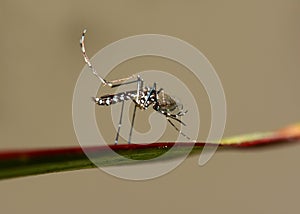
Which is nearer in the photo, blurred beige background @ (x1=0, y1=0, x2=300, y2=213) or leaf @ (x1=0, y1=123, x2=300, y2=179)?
leaf @ (x1=0, y1=123, x2=300, y2=179)

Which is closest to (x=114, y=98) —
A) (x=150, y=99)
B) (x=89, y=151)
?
(x=150, y=99)

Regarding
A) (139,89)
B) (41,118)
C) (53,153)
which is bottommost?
(53,153)

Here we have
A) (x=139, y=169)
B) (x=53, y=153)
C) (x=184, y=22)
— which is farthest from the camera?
(x=184, y=22)

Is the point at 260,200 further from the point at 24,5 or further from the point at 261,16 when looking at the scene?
the point at 24,5

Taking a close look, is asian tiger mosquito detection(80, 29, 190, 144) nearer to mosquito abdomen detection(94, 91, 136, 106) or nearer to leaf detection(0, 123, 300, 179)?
mosquito abdomen detection(94, 91, 136, 106)

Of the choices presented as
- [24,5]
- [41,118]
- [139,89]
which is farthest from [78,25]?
[139,89]

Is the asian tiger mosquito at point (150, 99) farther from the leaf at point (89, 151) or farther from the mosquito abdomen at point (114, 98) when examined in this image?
the leaf at point (89, 151)

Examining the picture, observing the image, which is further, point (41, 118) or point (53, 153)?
point (41, 118)

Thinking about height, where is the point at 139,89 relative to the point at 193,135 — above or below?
above

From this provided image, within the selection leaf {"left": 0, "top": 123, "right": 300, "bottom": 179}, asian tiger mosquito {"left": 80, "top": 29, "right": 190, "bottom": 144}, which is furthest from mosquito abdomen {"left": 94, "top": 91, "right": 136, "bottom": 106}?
leaf {"left": 0, "top": 123, "right": 300, "bottom": 179}
